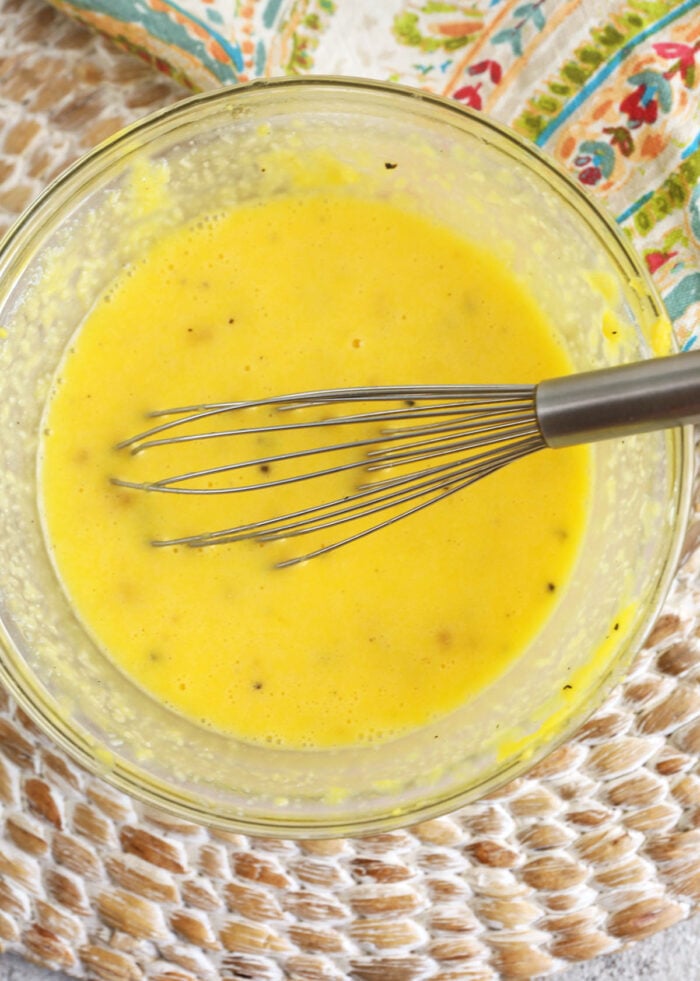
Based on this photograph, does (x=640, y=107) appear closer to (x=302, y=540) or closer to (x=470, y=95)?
(x=470, y=95)

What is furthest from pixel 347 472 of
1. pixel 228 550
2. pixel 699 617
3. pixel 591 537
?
pixel 699 617

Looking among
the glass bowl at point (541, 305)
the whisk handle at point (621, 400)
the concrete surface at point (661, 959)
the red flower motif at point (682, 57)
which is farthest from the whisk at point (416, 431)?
the concrete surface at point (661, 959)

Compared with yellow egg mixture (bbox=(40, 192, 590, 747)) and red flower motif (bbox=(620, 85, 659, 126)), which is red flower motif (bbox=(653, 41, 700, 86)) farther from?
yellow egg mixture (bbox=(40, 192, 590, 747))

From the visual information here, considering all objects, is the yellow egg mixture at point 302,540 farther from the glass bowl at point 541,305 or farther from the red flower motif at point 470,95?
the red flower motif at point 470,95

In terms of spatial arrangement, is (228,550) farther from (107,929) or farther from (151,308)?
(107,929)

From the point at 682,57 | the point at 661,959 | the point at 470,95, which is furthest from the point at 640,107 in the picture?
the point at 661,959

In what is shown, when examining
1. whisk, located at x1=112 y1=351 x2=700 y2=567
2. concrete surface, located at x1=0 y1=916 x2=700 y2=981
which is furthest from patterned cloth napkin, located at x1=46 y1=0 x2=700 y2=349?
concrete surface, located at x1=0 y1=916 x2=700 y2=981
